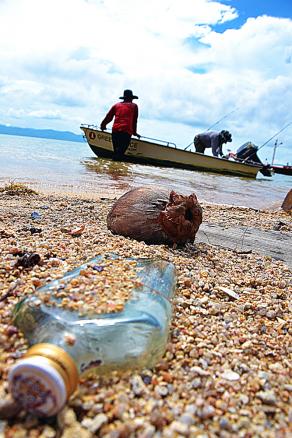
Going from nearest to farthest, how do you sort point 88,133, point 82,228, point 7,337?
point 7,337, point 82,228, point 88,133

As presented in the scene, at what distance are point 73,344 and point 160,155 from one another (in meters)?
15.1

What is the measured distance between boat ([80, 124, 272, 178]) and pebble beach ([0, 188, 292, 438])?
12.8 meters

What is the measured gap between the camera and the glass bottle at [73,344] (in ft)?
3.48

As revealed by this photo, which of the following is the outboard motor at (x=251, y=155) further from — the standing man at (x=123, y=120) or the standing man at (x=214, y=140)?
the standing man at (x=123, y=120)

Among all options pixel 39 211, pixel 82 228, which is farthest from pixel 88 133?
pixel 82 228

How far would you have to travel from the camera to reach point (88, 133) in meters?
15.8

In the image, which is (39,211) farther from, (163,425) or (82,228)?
(163,425)

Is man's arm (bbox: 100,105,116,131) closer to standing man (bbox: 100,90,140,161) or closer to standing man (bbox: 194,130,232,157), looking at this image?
standing man (bbox: 100,90,140,161)

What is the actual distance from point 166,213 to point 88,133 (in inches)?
536

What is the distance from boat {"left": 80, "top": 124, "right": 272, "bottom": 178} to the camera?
50.7 feet

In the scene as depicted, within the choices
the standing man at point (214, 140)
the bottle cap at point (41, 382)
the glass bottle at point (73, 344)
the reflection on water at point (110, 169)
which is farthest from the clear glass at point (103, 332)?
the standing man at point (214, 140)

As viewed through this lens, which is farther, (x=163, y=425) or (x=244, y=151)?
(x=244, y=151)

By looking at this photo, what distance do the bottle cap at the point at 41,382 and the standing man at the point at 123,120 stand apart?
12.5 meters

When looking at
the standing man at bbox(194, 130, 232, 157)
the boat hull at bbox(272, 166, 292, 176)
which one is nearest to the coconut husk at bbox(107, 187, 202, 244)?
the standing man at bbox(194, 130, 232, 157)
